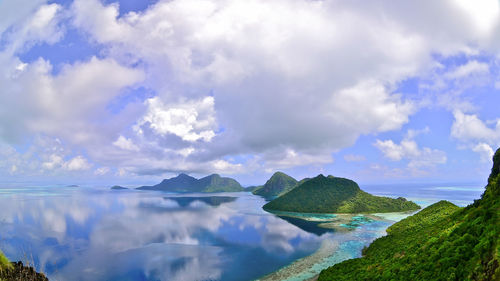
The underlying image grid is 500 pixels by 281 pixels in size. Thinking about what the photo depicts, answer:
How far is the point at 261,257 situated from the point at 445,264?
57.6 m

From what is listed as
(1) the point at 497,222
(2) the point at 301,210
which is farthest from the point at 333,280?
(2) the point at 301,210

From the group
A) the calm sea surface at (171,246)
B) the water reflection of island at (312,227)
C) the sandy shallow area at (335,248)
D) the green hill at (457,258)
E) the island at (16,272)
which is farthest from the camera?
the water reflection of island at (312,227)

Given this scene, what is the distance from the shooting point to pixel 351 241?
97.1 m

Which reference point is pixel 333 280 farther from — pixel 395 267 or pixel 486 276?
pixel 486 276

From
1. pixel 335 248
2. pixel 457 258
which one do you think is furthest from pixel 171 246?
pixel 457 258

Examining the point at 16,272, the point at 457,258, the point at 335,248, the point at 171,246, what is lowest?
the point at 171,246

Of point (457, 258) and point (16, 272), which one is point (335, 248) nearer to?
point (457, 258)

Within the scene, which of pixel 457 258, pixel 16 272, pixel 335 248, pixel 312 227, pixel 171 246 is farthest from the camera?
pixel 312 227

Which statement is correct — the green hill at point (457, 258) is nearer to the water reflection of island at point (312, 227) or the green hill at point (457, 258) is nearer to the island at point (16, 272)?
the island at point (16, 272)

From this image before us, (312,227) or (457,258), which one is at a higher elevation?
(457,258)

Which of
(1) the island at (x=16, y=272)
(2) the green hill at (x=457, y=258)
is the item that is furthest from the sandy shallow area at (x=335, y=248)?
(1) the island at (x=16, y=272)

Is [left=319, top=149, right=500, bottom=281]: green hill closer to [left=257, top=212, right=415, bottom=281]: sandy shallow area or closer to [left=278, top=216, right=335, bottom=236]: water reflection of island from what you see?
[left=257, top=212, right=415, bottom=281]: sandy shallow area

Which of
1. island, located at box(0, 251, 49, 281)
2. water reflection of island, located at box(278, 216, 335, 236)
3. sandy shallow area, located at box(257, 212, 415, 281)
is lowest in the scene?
water reflection of island, located at box(278, 216, 335, 236)

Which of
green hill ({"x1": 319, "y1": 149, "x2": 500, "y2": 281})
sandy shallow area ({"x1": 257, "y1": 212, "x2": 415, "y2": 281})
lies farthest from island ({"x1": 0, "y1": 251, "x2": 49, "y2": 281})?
green hill ({"x1": 319, "y1": 149, "x2": 500, "y2": 281})
